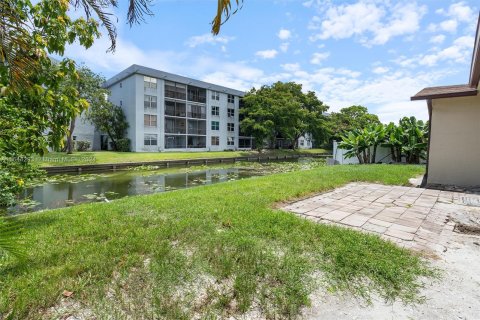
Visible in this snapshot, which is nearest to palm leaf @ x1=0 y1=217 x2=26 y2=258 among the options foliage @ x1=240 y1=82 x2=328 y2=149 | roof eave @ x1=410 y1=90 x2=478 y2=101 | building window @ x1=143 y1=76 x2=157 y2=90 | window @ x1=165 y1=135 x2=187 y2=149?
roof eave @ x1=410 y1=90 x2=478 y2=101

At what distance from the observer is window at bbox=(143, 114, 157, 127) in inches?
1123

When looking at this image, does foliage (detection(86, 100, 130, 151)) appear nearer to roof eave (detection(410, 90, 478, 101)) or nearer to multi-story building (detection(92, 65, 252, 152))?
multi-story building (detection(92, 65, 252, 152))

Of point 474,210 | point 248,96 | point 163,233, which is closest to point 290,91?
point 248,96

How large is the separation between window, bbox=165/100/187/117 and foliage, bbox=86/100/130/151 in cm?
505

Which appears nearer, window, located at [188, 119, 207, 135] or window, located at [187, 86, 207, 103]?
window, located at [187, 86, 207, 103]

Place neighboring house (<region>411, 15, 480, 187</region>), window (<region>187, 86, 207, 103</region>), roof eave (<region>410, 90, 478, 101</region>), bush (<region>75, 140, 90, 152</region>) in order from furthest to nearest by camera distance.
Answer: window (<region>187, 86, 207, 103</region>)
bush (<region>75, 140, 90, 152</region>)
neighboring house (<region>411, 15, 480, 187</region>)
roof eave (<region>410, 90, 478, 101</region>)

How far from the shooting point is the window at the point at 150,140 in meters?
28.6

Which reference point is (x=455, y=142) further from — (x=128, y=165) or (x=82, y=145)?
(x=82, y=145)

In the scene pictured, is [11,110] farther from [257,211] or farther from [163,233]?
[257,211]

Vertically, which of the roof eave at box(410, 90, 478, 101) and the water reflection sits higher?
the roof eave at box(410, 90, 478, 101)

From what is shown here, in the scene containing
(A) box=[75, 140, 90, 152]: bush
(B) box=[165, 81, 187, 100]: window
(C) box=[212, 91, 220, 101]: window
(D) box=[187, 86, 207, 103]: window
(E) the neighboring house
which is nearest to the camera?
(E) the neighboring house

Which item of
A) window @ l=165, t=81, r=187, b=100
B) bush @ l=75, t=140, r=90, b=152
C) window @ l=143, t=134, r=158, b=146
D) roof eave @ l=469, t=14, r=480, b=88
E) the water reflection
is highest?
window @ l=165, t=81, r=187, b=100

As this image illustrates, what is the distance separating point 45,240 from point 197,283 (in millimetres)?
2411

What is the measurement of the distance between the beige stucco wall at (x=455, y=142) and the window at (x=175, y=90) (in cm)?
2793
